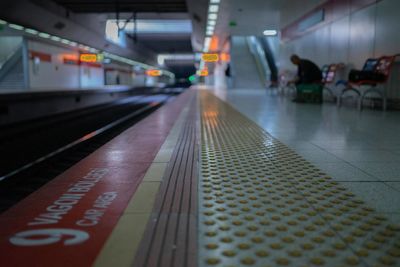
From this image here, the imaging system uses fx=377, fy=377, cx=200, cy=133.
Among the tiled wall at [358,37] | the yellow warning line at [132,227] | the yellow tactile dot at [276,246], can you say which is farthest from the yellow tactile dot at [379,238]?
the tiled wall at [358,37]

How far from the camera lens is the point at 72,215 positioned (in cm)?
239

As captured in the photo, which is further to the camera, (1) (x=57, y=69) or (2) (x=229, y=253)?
(1) (x=57, y=69)

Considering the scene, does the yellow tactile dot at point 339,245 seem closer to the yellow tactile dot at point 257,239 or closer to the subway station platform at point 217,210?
the subway station platform at point 217,210

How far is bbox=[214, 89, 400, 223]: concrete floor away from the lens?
279 cm

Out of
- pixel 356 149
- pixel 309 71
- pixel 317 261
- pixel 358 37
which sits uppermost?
pixel 358 37

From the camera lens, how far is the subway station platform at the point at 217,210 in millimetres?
1815

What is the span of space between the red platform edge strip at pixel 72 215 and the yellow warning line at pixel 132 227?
0.15 ft

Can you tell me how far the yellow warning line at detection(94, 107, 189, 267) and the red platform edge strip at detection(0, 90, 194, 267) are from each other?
0.05 metres

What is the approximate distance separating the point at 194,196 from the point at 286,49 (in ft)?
59.2

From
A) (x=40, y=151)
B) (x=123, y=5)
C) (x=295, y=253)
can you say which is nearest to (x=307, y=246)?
(x=295, y=253)

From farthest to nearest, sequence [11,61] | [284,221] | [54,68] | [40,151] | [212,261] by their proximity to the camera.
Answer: [54,68]
[11,61]
[40,151]
[284,221]
[212,261]

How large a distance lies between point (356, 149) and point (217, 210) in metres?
2.64

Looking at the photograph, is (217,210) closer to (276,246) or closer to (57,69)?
(276,246)

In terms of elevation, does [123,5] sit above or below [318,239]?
above
